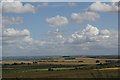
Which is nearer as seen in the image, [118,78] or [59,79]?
[118,78]

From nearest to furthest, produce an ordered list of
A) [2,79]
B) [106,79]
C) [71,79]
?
[106,79], [71,79], [2,79]

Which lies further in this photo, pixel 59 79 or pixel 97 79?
pixel 59 79

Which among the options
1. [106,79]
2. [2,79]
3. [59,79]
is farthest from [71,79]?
[2,79]

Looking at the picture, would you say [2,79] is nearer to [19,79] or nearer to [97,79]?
[19,79]

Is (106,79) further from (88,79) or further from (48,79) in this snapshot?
(48,79)

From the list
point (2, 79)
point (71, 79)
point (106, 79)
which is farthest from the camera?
point (2, 79)

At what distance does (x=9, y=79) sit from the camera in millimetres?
48531

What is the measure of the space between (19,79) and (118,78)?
23.1 meters

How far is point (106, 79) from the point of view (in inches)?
1585

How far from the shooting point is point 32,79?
154 feet

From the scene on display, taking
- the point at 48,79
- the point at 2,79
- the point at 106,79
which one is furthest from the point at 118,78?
the point at 2,79

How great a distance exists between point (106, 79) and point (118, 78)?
3.50 meters

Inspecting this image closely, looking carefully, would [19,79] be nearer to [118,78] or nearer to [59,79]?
[59,79]

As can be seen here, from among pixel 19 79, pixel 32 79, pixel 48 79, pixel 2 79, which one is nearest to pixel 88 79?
pixel 48 79
